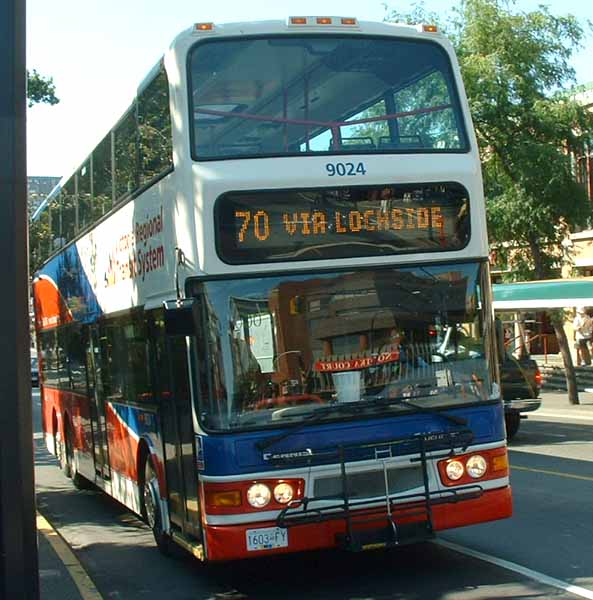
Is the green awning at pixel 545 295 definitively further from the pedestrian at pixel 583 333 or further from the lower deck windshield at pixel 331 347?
the lower deck windshield at pixel 331 347

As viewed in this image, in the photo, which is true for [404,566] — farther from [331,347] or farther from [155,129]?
[155,129]

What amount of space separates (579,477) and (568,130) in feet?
48.5

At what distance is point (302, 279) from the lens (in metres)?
8.00

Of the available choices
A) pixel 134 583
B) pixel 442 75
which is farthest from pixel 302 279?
pixel 134 583

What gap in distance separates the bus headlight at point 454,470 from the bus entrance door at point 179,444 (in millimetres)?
1883

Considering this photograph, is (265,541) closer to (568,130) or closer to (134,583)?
(134,583)

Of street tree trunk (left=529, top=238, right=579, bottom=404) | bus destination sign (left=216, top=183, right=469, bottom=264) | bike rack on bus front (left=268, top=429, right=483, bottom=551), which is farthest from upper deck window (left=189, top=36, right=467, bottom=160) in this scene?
street tree trunk (left=529, top=238, right=579, bottom=404)

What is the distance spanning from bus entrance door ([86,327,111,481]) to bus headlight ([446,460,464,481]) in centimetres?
558

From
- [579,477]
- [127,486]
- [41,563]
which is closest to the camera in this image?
[41,563]

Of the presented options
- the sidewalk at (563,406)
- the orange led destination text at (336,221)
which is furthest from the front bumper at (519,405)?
the orange led destination text at (336,221)

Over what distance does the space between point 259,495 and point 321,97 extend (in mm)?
3122

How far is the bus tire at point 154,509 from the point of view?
32.1 feet

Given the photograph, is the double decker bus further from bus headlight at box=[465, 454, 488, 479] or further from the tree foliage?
the tree foliage

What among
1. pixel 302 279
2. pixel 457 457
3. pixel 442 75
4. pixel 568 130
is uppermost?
pixel 568 130
